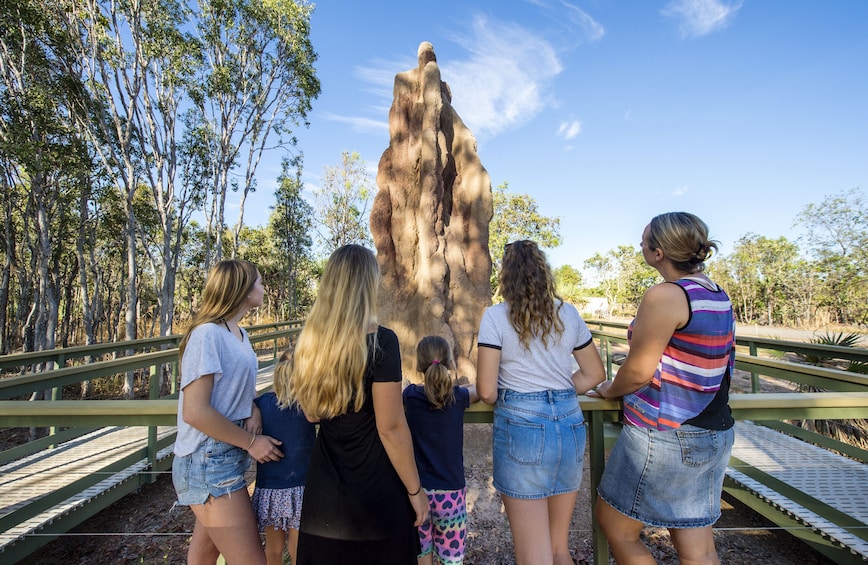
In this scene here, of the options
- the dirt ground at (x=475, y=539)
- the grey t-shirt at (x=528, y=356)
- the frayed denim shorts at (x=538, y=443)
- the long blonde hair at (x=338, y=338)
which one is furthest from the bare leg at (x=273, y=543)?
the dirt ground at (x=475, y=539)

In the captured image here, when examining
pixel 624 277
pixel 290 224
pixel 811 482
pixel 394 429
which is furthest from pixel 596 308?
pixel 394 429

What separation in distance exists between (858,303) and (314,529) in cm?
2706

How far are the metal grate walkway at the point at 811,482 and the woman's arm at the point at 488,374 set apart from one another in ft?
6.60

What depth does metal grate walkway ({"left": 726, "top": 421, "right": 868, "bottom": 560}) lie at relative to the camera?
7.91 feet

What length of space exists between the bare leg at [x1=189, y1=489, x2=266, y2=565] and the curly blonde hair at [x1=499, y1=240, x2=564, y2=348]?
117 centimetres

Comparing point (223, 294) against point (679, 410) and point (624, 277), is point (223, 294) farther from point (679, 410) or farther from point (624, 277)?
point (624, 277)

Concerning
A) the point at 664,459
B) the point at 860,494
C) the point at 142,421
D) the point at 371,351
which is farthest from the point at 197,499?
the point at 860,494

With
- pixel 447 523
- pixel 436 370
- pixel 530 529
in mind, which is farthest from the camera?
pixel 447 523

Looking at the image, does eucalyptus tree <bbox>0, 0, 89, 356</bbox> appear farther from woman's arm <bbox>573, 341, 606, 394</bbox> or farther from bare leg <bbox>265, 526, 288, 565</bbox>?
woman's arm <bbox>573, 341, 606, 394</bbox>

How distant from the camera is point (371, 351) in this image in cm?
130

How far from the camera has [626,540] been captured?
4.96 feet

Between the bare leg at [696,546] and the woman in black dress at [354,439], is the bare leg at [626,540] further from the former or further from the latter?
the woman in black dress at [354,439]

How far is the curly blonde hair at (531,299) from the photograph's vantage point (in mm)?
1718

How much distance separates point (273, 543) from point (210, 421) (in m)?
0.64
